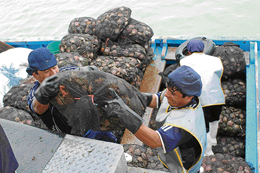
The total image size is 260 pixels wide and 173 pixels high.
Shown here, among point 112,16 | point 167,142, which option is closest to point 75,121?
point 167,142

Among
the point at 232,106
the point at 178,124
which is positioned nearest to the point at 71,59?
the point at 178,124

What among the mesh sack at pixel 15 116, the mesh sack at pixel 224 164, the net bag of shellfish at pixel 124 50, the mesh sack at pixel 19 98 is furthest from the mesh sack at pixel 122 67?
the mesh sack at pixel 224 164

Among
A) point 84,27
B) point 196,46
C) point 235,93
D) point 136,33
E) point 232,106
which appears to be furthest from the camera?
point 84,27

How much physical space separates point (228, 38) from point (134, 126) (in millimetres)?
3110

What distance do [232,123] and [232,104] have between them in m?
0.37

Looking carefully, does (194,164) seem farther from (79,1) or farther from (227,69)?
(79,1)

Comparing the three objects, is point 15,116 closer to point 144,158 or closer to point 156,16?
point 144,158

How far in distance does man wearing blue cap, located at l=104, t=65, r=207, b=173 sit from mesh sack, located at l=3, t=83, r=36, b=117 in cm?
161

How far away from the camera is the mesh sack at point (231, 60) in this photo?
3221 millimetres

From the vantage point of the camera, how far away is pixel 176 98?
5.41 ft

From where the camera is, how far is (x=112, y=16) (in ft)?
11.0

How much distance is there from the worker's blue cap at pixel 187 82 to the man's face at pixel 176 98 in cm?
5

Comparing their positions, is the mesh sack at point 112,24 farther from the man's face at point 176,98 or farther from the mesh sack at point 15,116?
the man's face at point 176,98

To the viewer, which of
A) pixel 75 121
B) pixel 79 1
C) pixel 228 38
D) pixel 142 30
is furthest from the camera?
pixel 79 1
